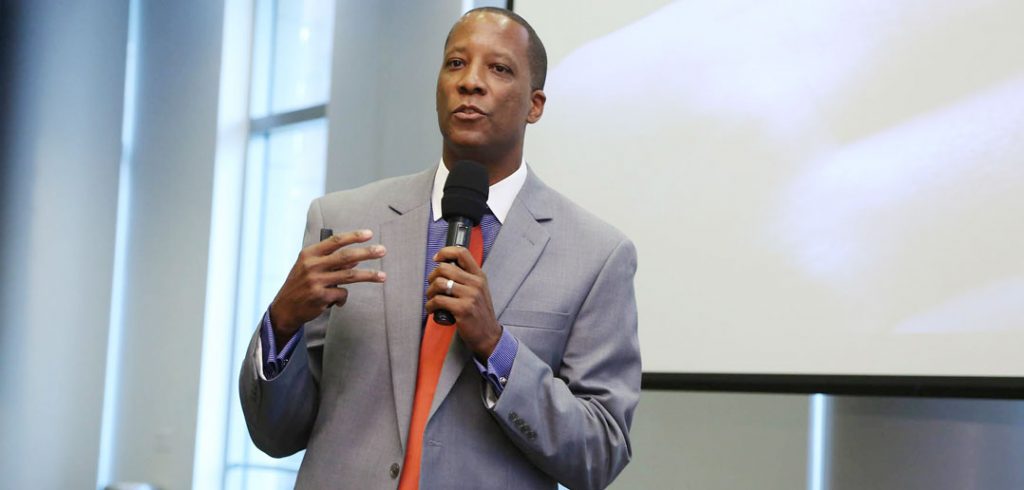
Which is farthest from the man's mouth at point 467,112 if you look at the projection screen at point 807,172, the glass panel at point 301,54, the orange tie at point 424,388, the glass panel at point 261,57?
the glass panel at point 261,57

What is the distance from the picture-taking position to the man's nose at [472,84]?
1.72m

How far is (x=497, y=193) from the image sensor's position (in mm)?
1785

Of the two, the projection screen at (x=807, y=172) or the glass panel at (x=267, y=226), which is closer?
the projection screen at (x=807, y=172)

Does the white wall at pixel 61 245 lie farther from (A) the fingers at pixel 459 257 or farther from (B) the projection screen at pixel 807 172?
(A) the fingers at pixel 459 257

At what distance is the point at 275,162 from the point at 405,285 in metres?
3.54

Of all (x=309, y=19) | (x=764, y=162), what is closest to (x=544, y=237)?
(x=764, y=162)

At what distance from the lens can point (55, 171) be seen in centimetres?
536

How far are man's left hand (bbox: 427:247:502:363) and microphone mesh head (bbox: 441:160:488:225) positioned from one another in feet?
0.37

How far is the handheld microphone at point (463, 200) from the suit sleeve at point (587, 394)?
0.18 meters

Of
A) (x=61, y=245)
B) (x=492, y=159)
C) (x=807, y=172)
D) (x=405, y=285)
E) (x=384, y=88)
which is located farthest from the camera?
(x=61, y=245)

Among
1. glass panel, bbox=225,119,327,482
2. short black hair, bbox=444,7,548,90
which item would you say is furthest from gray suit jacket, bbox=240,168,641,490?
glass panel, bbox=225,119,327,482

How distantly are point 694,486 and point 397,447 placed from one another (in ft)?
4.46

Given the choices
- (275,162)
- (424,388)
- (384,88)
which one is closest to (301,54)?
(275,162)

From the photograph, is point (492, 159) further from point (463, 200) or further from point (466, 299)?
point (466, 299)
